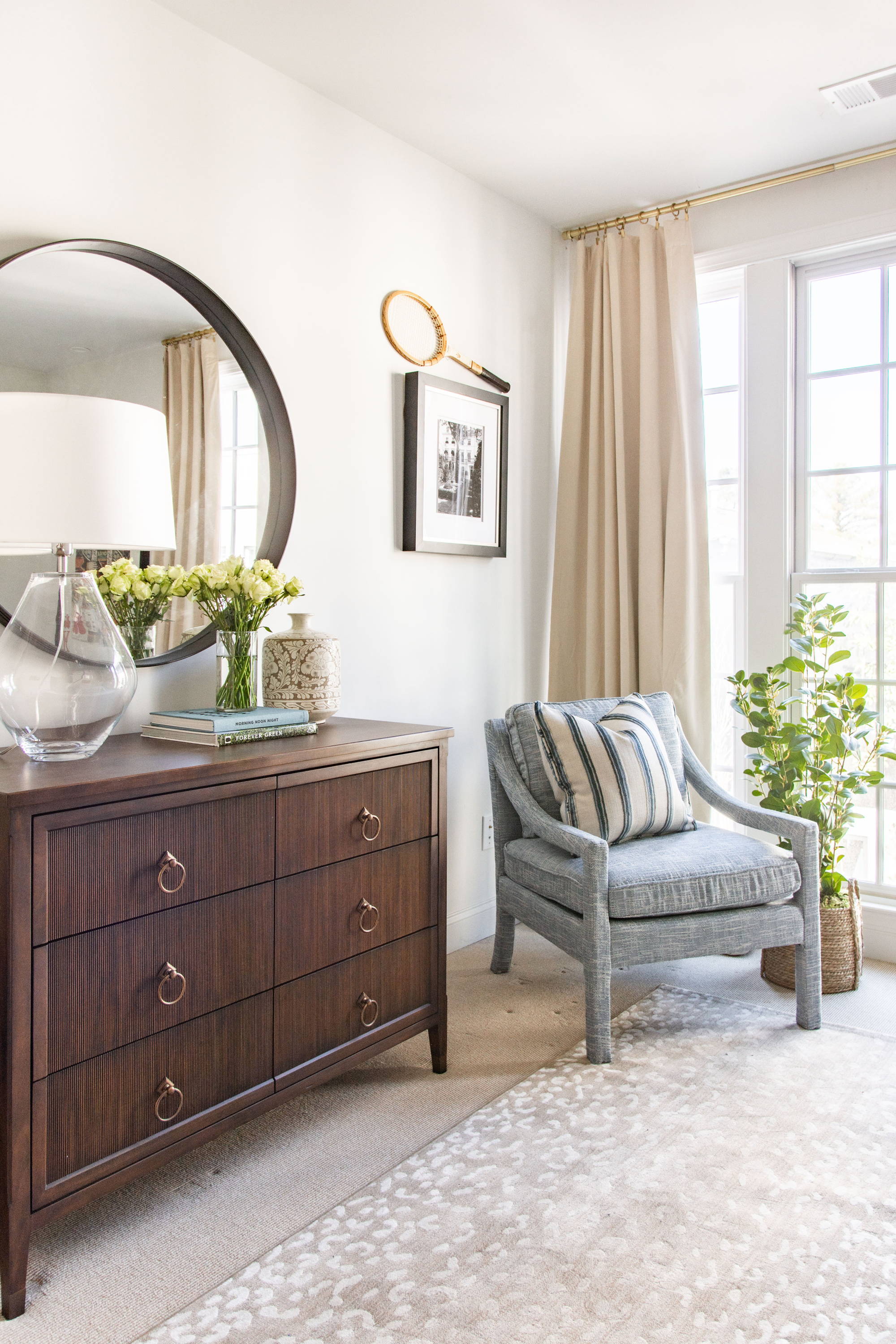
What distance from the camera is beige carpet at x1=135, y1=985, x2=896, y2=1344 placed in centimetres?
142

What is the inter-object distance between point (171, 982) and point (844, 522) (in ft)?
8.31

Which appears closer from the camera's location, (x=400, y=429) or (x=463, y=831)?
(x=400, y=429)

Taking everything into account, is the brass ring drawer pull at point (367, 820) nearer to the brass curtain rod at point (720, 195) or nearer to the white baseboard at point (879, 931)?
the white baseboard at point (879, 931)

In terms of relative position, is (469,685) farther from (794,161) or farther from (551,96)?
(794,161)

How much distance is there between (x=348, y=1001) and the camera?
1.99 meters

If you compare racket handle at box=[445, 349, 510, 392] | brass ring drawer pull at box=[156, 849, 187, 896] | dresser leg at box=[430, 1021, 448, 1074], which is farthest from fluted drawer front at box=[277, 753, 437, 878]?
racket handle at box=[445, 349, 510, 392]

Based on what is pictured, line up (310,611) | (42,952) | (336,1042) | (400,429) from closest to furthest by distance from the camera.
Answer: (42,952) → (336,1042) → (310,611) → (400,429)

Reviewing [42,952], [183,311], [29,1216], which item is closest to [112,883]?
[42,952]

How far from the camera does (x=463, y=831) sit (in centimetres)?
311

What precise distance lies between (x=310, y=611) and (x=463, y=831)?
3.26ft

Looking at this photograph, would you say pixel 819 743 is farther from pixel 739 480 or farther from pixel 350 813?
pixel 350 813

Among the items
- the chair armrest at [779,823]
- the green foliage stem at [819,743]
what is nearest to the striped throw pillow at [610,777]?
the chair armrest at [779,823]

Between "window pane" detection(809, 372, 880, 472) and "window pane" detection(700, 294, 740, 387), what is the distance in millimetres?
282

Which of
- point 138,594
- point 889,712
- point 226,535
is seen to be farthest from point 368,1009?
point 889,712
